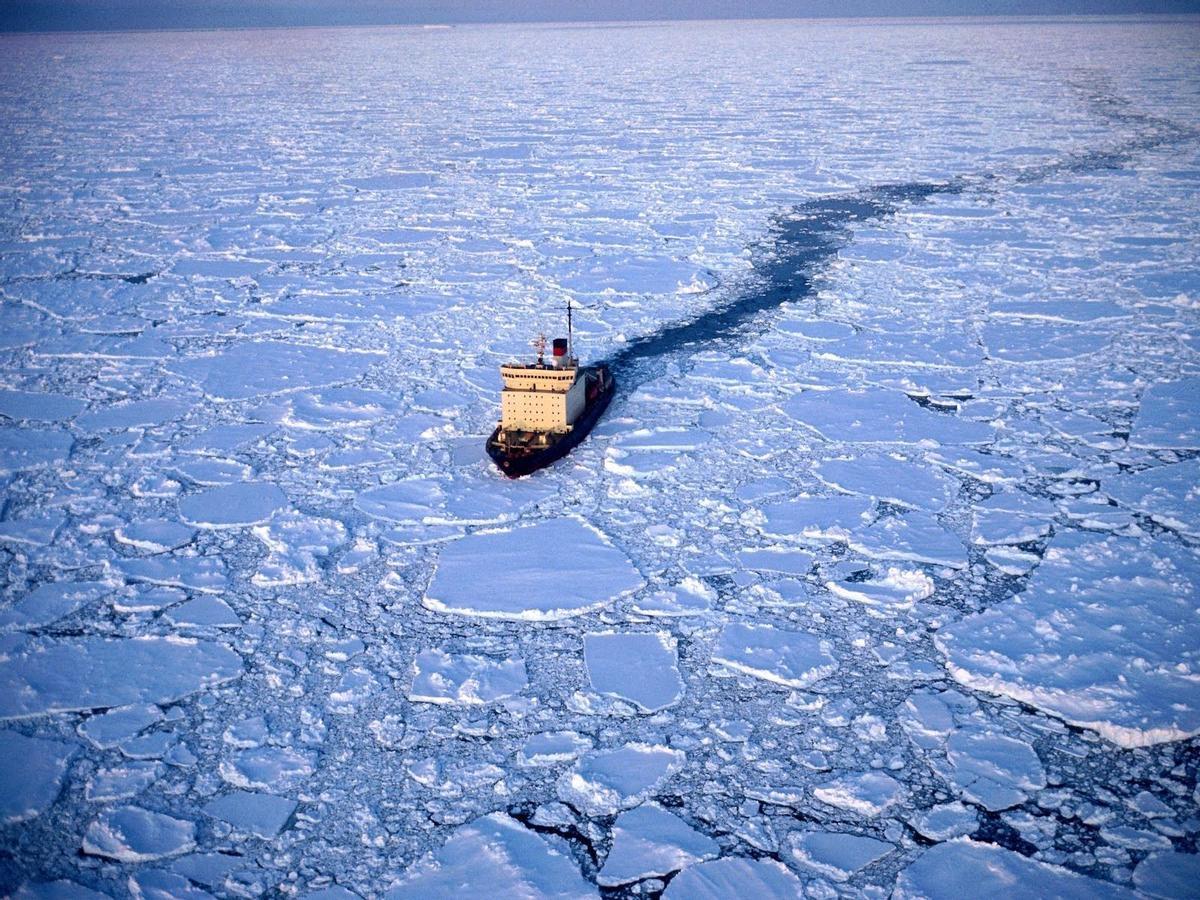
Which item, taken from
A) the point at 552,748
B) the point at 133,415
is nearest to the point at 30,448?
the point at 133,415

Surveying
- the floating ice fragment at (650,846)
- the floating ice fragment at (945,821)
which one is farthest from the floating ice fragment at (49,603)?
the floating ice fragment at (945,821)

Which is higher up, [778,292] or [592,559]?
[778,292]

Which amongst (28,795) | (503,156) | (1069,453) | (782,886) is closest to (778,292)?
(1069,453)

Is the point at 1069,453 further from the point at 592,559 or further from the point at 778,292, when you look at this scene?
the point at 778,292

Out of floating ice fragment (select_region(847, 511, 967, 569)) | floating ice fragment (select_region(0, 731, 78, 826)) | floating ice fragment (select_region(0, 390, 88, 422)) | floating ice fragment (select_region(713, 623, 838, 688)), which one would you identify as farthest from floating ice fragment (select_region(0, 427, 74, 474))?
floating ice fragment (select_region(847, 511, 967, 569))

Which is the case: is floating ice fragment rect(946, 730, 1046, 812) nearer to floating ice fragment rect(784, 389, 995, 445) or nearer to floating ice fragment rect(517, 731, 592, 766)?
floating ice fragment rect(517, 731, 592, 766)

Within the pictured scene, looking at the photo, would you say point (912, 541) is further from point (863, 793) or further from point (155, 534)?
point (155, 534)

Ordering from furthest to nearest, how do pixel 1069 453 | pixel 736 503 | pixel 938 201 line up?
pixel 938 201 < pixel 1069 453 < pixel 736 503

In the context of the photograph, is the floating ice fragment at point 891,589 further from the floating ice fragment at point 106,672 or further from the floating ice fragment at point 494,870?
the floating ice fragment at point 106,672
